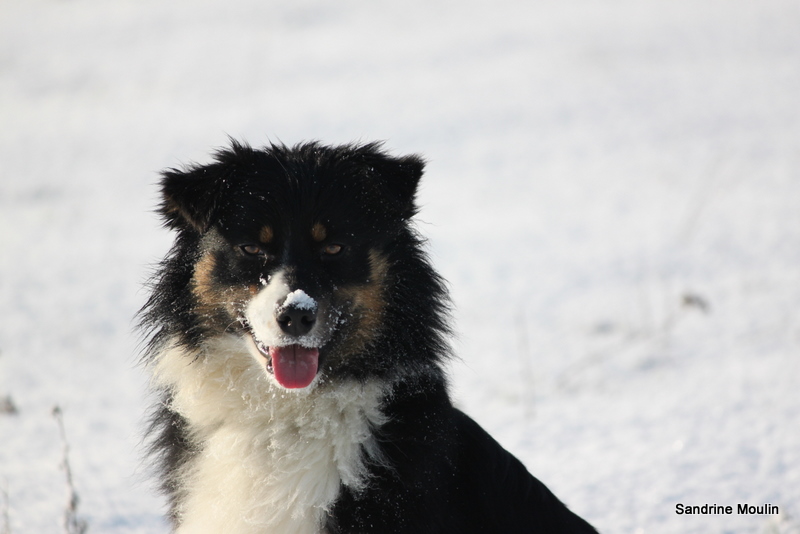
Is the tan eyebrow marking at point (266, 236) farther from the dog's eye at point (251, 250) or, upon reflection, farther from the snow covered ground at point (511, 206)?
the snow covered ground at point (511, 206)

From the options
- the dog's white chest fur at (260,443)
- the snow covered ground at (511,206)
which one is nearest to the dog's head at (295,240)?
the dog's white chest fur at (260,443)

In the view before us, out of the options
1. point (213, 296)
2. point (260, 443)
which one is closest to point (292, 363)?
point (260, 443)

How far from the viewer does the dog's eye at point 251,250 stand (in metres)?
3.38

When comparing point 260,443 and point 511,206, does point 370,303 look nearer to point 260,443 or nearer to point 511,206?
point 260,443

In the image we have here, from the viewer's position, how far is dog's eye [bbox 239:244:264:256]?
3385mm

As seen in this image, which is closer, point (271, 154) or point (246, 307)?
point (246, 307)

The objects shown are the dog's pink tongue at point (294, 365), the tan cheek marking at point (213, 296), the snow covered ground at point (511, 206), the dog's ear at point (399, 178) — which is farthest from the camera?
the snow covered ground at point (511, 206)

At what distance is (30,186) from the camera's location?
39.9ft

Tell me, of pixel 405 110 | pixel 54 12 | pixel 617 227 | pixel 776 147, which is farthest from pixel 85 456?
pixel 54 12

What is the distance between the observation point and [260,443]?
10.8ft

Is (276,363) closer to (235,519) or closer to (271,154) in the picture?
(235,519)

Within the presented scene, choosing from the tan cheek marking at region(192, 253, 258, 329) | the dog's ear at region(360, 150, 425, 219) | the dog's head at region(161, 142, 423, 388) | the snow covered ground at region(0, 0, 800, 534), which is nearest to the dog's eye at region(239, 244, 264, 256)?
the dog's head at region(161, 142, 423, 388)

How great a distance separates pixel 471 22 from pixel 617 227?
1058 centimetres

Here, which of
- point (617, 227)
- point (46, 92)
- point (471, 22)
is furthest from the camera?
point (471, 22)
